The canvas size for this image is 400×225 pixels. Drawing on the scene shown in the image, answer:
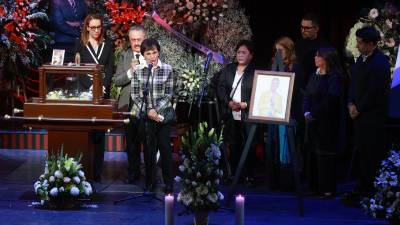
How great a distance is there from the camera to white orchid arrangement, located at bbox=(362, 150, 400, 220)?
6.70 meters

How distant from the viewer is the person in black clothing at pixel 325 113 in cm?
862

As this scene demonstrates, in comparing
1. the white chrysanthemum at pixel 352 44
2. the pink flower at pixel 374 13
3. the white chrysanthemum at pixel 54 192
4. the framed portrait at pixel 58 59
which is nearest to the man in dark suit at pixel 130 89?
the framed portrait at pixel 58 59

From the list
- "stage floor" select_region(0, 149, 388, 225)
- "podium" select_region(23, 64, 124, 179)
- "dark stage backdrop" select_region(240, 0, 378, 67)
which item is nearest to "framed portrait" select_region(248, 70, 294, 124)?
"stage floor" select_region(0, 149, 388, 225)

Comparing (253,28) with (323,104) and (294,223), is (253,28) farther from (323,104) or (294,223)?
(294,223)

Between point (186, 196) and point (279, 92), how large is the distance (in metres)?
1.41

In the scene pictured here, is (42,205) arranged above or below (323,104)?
below

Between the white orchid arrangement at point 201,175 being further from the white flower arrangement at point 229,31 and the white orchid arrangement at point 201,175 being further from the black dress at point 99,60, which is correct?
the white flower arrangement at point 229,31

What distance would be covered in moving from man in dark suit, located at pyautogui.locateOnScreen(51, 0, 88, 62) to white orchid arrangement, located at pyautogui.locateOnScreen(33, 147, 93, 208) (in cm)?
322

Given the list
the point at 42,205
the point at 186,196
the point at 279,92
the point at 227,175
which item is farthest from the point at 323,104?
the point at 42,205

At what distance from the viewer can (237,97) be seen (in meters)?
9.12

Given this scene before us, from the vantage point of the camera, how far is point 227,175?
31.1ft

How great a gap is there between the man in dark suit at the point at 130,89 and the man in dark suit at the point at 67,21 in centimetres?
198

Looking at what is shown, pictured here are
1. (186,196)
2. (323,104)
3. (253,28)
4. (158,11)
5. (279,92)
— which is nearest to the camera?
(186,196)

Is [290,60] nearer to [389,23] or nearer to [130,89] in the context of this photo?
[389,23]
